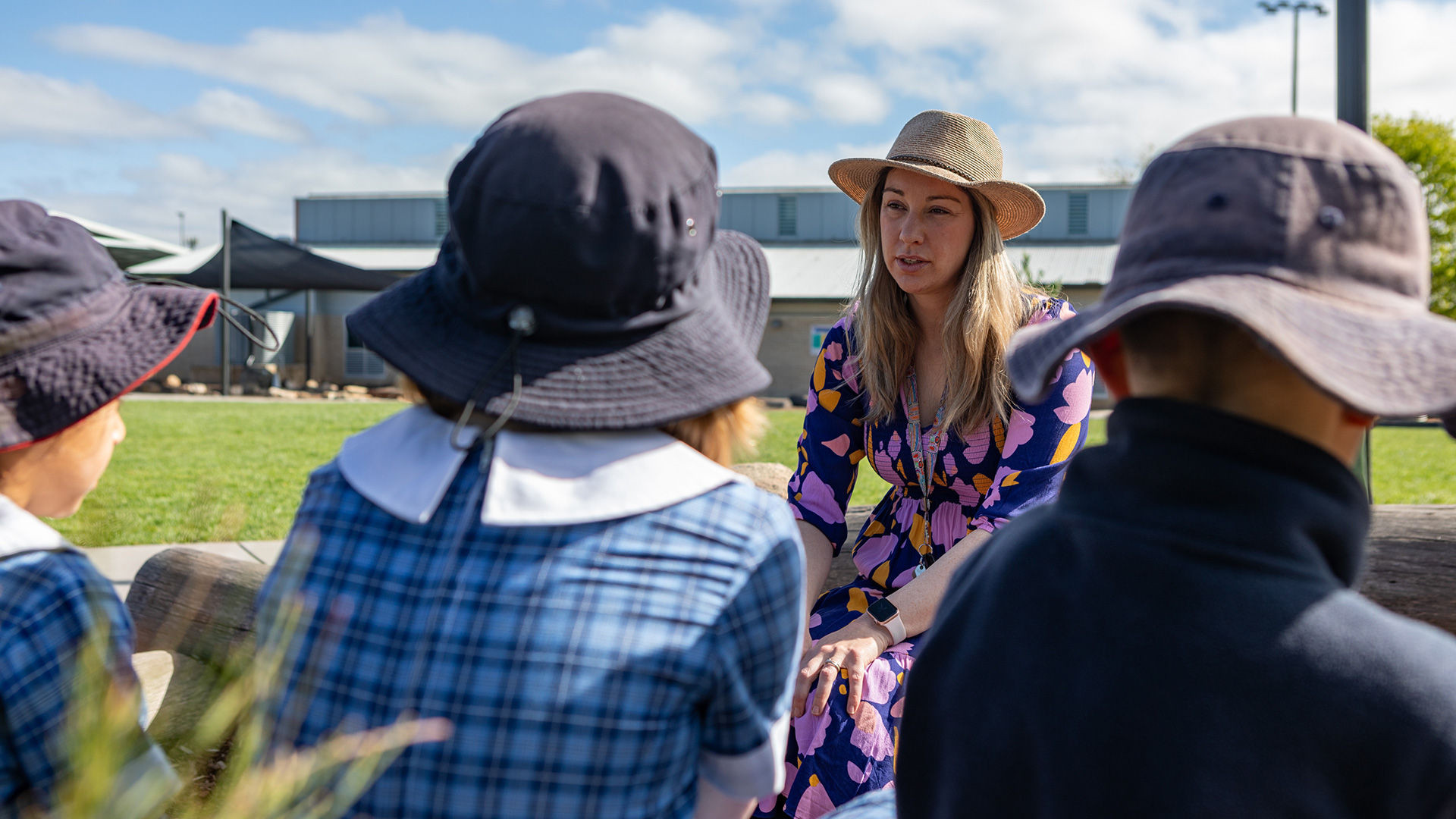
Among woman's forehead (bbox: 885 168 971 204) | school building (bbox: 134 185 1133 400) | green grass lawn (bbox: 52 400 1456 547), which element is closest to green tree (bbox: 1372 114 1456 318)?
school building (bbox: 134 185 1133 400)

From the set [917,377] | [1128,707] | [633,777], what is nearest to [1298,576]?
[1128,707]

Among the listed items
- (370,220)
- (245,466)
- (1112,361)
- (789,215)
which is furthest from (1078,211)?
(1112,361)

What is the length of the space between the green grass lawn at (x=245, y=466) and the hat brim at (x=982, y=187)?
2.49 ft

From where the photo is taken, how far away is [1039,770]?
1.12 metres

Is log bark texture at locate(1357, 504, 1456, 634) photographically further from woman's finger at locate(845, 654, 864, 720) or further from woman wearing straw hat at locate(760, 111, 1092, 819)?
woman's finger at locate(845, 654, 864, 720)

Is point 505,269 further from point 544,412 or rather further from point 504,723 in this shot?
point 504,723

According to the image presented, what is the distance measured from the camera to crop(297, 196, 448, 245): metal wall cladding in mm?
37469

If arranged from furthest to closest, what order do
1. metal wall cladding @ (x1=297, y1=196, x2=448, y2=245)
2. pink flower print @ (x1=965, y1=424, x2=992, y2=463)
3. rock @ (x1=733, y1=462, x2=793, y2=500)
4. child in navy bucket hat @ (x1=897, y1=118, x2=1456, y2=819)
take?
1. metal wall cladding @ (x1=297, y1=196, x2=448, y2=245)
2. rock @ (x1=733, y1=462, x2=793, y2=500)
3. pink flower print @ (x1=965, y1=424, x2=992, y2=463)
4. child in navy bucket hat @ (x1=897, y1=118, x2=1456, y2=819)

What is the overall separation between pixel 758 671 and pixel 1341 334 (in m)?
0.73

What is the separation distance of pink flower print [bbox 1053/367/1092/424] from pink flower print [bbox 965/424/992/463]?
193mm

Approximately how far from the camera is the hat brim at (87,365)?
1362mm

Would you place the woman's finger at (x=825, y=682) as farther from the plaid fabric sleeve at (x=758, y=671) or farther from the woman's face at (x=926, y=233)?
the woman's face at (x=926, y=233)

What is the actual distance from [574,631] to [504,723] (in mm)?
124

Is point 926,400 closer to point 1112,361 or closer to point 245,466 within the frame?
point 1112,361
